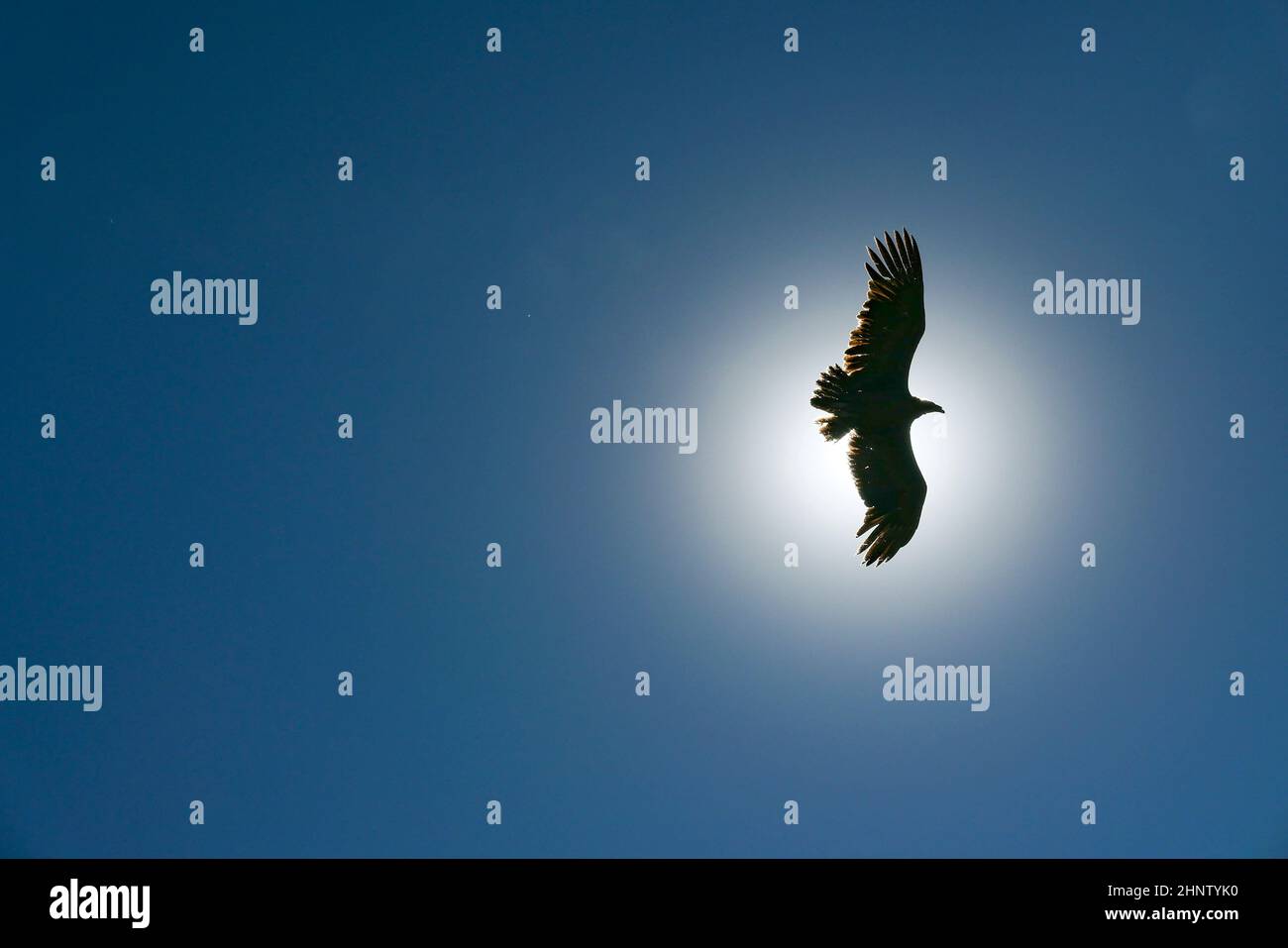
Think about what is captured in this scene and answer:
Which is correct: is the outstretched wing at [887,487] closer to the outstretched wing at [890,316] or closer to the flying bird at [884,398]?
the flying bird at [884,398]

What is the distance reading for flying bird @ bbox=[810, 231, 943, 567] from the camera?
483cm

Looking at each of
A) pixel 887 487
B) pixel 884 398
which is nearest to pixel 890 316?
pixel 884 398

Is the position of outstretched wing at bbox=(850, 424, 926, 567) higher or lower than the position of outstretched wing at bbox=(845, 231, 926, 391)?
lower

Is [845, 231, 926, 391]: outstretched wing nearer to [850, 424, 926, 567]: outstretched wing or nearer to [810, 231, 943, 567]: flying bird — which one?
[810, 231, 943, 567]: flying bird

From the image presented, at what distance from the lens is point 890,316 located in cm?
483

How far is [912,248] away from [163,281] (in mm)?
3999

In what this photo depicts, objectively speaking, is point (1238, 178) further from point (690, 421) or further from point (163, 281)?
point (163, 281)

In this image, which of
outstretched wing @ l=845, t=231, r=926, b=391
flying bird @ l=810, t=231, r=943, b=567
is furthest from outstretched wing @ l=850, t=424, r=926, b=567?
outstretched wing @ l=845, t=231, r=926, b=391

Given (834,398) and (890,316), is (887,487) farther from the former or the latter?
(890,316)

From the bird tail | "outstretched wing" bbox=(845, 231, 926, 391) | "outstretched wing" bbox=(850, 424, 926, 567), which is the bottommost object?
"outstretched wing" bbox=(850, 424, 926, 567)

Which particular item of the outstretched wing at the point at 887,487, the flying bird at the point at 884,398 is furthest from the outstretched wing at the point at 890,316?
the outstretched wing at the point at 887,487

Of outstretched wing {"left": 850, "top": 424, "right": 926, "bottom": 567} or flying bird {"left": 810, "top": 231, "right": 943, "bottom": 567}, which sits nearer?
flying bird {"left": 810, "top": 231, "right": 943, "bottom": 567}

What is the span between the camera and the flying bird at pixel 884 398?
4.83 metres

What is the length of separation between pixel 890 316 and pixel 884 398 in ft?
1.25
